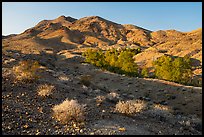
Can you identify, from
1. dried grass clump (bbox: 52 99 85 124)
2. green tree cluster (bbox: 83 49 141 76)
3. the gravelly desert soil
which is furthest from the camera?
green tree cluster (bbox: 83 49 141 76)

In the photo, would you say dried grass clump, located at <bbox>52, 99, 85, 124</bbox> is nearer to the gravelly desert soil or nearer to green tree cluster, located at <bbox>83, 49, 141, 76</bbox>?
the gravelly desert soil

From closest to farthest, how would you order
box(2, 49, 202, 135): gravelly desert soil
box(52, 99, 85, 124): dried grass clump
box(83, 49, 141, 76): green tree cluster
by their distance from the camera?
box(2, 49, 202, 135): gravelly desert soil → box(52, 99, 85, 124): dried grass clump → box(83, 49, 141, 76): green tree cluster

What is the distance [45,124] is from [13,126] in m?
1.48

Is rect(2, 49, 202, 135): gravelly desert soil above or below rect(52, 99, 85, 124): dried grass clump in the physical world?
below

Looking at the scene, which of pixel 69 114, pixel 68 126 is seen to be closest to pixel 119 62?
pixel 69 114

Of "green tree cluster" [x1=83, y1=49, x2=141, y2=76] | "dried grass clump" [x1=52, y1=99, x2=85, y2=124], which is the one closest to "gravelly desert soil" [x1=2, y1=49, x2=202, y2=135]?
"dried grass clump" [x1=52, y1=99, x2=85, y2=124]

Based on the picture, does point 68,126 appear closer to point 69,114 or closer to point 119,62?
point 69,114

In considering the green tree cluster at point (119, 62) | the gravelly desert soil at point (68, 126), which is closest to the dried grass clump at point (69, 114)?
the gravelly desert soil at point (68, 126)

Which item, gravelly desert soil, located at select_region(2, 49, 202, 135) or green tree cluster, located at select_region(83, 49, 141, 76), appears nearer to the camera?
gravelly desert soil, located at select_region(2, 49, 202, 135)

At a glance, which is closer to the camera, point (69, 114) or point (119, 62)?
point (69, 114)

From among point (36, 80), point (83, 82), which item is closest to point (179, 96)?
point (83, 82)

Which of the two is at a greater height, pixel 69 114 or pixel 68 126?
pixel 69 114

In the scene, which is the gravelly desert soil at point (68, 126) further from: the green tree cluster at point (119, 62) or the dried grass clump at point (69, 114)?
the green tree cluster at point (119, 62)

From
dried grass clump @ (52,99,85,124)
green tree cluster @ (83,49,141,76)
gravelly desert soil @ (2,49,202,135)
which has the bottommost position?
green tree cluster @ (83,49,141,76)
